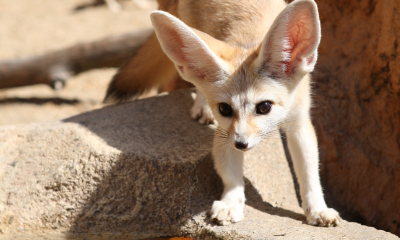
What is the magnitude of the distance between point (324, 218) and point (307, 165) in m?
0.38

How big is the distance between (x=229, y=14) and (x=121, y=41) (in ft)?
9.32

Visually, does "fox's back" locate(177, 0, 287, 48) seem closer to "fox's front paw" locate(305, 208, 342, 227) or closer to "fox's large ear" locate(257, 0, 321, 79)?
"fox's large ear" locate(257, 0, 321, 79)

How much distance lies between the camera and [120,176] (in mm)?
2686

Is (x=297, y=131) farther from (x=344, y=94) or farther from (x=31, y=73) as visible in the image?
(x=31, y=73)

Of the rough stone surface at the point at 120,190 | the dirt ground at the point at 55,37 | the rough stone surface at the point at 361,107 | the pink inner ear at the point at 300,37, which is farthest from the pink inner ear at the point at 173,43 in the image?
the dirt ground at the point at 55,37

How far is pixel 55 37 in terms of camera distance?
289 inches

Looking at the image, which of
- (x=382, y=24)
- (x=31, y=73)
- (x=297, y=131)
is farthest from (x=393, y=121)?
(x=31, y=73)

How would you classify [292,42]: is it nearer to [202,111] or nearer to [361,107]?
[202,111]

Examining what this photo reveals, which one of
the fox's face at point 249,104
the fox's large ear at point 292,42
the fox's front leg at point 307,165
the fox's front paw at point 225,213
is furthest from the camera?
the fox's front leg at point 307,165

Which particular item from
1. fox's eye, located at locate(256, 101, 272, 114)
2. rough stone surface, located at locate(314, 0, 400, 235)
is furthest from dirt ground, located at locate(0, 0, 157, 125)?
fox's eye, located at locate(256, 101, 272, 114)

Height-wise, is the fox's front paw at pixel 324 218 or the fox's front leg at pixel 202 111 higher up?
the fox's front leg at pixel 202 111

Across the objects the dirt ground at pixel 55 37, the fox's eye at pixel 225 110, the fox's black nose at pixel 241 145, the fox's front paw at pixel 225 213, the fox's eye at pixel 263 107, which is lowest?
the dirt ground at pixel 55 37

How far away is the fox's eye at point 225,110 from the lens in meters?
2.26

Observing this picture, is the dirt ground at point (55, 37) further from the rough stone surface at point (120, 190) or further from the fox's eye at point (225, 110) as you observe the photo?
the fox's eye at point (225, 110)
